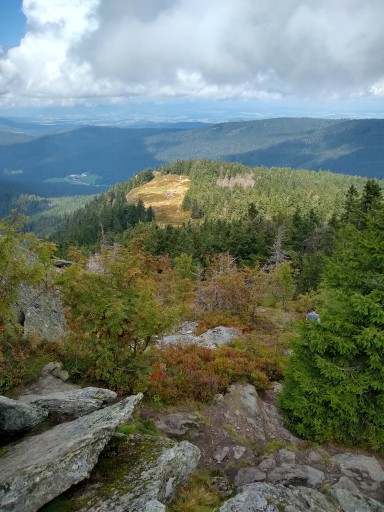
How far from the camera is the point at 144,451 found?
30.8 ft

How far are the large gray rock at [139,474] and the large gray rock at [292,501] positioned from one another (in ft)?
4.37

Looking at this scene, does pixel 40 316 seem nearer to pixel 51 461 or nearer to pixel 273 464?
pixel 273 464

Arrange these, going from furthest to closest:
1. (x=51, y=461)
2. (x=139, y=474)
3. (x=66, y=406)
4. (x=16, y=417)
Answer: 1. (x=66, y=406)
2. (x=16, y=417)
3. (x=139, y=474)
4. (x=51, y=461)

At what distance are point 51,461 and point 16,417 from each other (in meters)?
2.97

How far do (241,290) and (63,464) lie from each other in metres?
26.6

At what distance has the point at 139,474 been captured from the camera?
8336mm

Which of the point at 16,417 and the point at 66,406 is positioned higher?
the point at 16,417

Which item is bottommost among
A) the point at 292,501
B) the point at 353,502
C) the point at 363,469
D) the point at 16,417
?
the point at 363,469

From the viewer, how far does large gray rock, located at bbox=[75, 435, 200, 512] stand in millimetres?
7434

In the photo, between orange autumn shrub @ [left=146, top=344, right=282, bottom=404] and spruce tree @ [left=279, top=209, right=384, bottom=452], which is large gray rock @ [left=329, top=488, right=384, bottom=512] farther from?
orange autumn shrub @ [left=146, top=344, right=282, bottom=404]

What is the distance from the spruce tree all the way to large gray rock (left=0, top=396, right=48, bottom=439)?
8651 mm

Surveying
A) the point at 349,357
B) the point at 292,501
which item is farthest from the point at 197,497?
the point at 349,357

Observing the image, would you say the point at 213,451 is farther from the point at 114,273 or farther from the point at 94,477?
the point at 114,273

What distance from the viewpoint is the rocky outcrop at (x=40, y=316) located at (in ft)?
59.2
